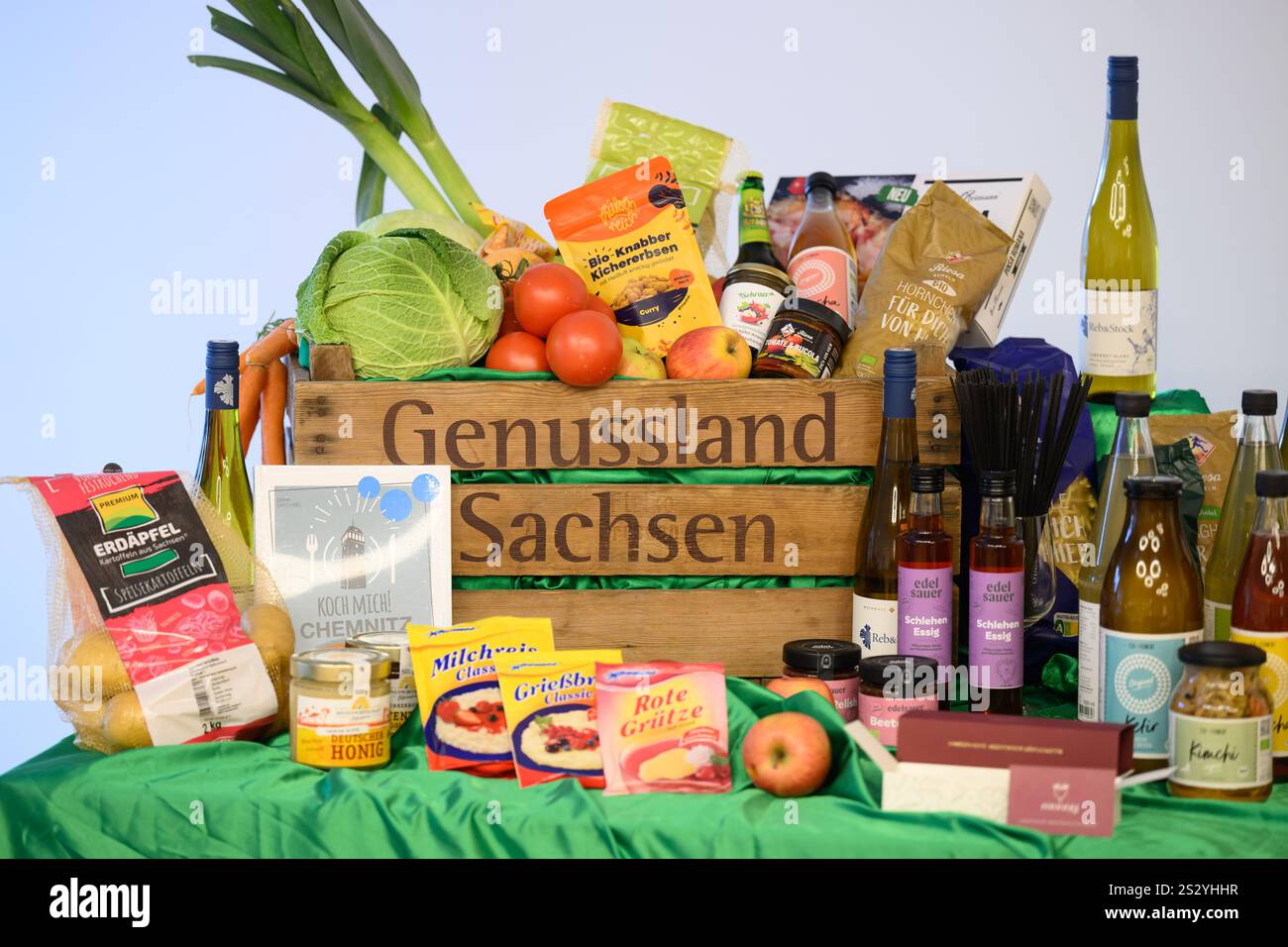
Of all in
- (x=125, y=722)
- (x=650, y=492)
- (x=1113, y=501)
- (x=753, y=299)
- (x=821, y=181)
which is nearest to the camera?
(x=125, y=722)

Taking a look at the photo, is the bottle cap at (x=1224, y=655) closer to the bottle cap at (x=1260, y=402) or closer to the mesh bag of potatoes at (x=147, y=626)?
the bottle cap at (x=1260, y=402)

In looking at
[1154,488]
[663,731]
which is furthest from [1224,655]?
[663,731]

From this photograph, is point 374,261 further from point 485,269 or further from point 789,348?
point 789,348

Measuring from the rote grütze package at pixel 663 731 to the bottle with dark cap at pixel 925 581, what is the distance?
0.92ft

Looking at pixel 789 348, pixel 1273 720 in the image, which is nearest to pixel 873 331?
pixel 789 348

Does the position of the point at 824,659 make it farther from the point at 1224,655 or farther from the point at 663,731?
the point at 1224,655

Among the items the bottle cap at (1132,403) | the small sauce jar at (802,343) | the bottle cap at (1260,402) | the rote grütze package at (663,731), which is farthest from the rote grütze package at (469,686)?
the bottle cap at (1260,402)

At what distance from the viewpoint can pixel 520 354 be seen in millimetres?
1759

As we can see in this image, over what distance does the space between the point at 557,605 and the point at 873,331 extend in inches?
22.6

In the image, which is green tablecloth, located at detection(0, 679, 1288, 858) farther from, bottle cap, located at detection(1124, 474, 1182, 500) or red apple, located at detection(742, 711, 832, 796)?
bottle cap, located at detection(1124, 474, 1182, 500)

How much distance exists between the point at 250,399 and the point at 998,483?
3.56 feet

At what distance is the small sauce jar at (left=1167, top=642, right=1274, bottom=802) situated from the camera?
1275mm

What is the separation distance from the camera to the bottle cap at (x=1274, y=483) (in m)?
1.36

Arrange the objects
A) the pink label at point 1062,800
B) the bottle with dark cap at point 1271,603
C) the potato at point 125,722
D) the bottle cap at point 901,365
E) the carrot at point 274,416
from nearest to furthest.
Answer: the pink label at point 1062,800 < the bottle with dark cap at point 1271,603 < the potato at point 125,722 < the bottle cap at point 901,365 < the carrot at point 274,416
